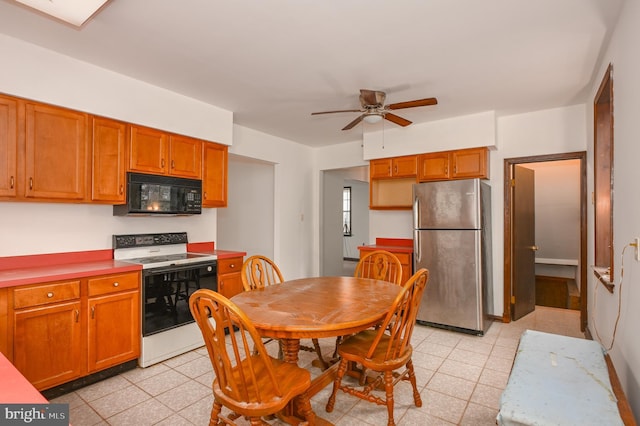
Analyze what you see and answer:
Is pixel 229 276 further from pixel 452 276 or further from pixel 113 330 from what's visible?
pixel 452 276

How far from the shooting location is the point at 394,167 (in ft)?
15.0

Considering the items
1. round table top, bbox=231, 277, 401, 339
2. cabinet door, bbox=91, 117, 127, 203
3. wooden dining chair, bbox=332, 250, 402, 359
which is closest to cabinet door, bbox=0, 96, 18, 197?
cabinet door, bbox=91, 117, 127, 203

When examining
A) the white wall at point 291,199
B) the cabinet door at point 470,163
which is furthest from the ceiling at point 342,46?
the white wall at point 291,199

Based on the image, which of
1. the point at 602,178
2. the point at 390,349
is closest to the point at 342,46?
the point at 390,349

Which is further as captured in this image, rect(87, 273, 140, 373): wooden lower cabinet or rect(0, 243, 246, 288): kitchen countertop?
rect(87, 273, 140, 373): wooden lower cabinet

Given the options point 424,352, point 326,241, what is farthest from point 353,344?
point 326,241

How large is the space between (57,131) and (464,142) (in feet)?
13.2

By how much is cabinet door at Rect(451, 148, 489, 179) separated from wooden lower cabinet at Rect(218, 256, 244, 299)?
2.76 m

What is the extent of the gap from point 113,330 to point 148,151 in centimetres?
159

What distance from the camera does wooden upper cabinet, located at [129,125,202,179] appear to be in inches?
122

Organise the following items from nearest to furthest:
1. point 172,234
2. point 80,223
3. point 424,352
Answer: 1. point 80,223
2. point 424,352
3. point 172,234

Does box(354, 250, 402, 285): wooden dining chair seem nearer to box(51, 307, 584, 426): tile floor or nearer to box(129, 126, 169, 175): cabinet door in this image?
box(51, 307, 584, 426): tile floor

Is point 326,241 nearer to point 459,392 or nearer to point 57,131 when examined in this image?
point 459,392

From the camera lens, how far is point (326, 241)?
5.95m
